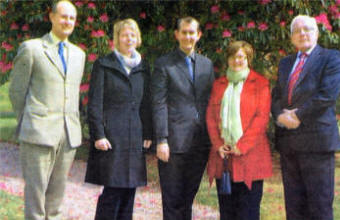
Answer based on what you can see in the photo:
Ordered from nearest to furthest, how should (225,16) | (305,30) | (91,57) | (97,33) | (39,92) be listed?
(39,92) < (305,30) < (91,57) < (97,33) < (225,16)

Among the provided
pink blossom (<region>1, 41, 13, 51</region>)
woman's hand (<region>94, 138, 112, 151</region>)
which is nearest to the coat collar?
woman's hand (<region>94, 138, 112, 151</region>)

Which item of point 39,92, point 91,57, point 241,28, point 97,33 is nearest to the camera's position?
point 39,92

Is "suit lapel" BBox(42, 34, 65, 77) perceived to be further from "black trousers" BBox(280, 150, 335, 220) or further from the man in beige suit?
"black trousers" BBox(280, 150, 335, 220)

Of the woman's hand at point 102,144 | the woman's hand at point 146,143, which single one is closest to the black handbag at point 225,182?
the woman's hand at point 146,143

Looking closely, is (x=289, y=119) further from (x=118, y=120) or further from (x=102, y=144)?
(x=102, y=144)

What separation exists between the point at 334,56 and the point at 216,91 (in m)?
0.93

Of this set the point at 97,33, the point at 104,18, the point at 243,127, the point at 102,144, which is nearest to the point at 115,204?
the point at 102,144

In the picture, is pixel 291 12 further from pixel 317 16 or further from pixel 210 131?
pixel 210 131

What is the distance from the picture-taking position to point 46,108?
11.9ft

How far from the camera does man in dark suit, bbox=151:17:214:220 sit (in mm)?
3877

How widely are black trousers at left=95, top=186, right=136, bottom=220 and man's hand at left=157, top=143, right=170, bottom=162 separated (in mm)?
398

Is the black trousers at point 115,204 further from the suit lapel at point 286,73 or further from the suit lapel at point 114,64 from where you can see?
the suit lapel at point 286,73

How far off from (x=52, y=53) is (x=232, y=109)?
1.43m

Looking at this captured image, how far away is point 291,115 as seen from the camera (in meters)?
3.75
